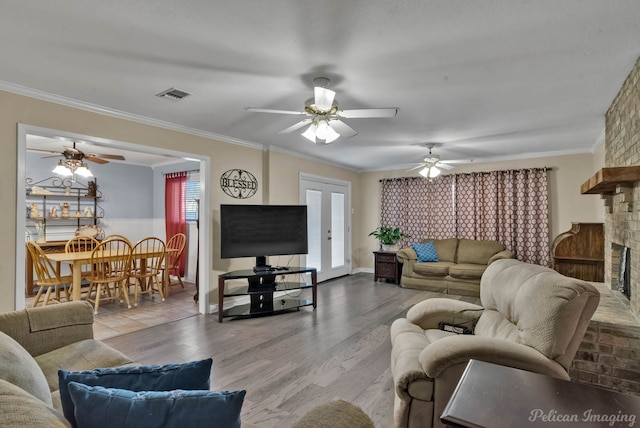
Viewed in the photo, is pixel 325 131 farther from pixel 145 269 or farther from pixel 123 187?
pixel 123 187

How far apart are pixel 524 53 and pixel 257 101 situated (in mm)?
2157

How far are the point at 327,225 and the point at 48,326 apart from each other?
4913 mm

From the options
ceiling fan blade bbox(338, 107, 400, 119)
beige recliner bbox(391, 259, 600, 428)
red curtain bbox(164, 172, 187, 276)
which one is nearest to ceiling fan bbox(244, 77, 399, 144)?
ceiling fan blade bbox(338, 107, 400, 119)

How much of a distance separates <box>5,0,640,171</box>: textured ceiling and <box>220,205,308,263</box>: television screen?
1.21m

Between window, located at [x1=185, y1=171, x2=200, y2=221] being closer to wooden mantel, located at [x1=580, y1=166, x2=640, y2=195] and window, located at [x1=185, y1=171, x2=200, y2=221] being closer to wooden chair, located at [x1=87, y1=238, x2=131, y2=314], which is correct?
wooden chair, located at [x1=87, y1=238, x2=131, y2=314]

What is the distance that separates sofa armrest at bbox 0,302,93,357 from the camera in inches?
73.4

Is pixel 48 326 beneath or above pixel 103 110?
beneath

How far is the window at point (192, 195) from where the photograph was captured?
6.37 metres

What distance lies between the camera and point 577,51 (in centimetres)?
221

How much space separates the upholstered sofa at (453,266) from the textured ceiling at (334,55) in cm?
260

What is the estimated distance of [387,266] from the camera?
6.42 m

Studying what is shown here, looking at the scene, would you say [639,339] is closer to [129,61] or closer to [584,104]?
[584,104]

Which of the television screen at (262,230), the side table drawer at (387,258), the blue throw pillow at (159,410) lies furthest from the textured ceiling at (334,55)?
the side table drawer at (387,258)
